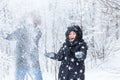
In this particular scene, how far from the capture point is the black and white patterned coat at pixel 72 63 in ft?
8.64

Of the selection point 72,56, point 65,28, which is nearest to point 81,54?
point 72,56

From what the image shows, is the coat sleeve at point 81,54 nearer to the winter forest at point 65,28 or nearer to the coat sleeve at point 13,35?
the winter forest at point 65,28

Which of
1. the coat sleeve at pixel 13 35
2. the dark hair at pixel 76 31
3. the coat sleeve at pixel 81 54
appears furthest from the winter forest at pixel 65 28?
the coat sleeve at pixel 81 54

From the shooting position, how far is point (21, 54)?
296 cm

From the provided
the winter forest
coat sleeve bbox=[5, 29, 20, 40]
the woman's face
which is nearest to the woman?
the woman's face

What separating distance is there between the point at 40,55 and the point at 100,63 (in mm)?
415

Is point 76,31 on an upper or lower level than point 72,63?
upper

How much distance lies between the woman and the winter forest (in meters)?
0.22

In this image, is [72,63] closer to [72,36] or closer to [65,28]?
[72,36]

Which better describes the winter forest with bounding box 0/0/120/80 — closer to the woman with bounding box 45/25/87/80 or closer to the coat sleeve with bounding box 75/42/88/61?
the woman with bounding box 45/25/87/80

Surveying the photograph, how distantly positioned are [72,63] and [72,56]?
0.04 meters

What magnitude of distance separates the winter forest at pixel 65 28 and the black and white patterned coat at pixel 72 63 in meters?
0.23

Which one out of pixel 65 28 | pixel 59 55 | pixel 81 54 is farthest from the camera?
pixel 65 28

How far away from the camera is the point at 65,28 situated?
2908 mm
